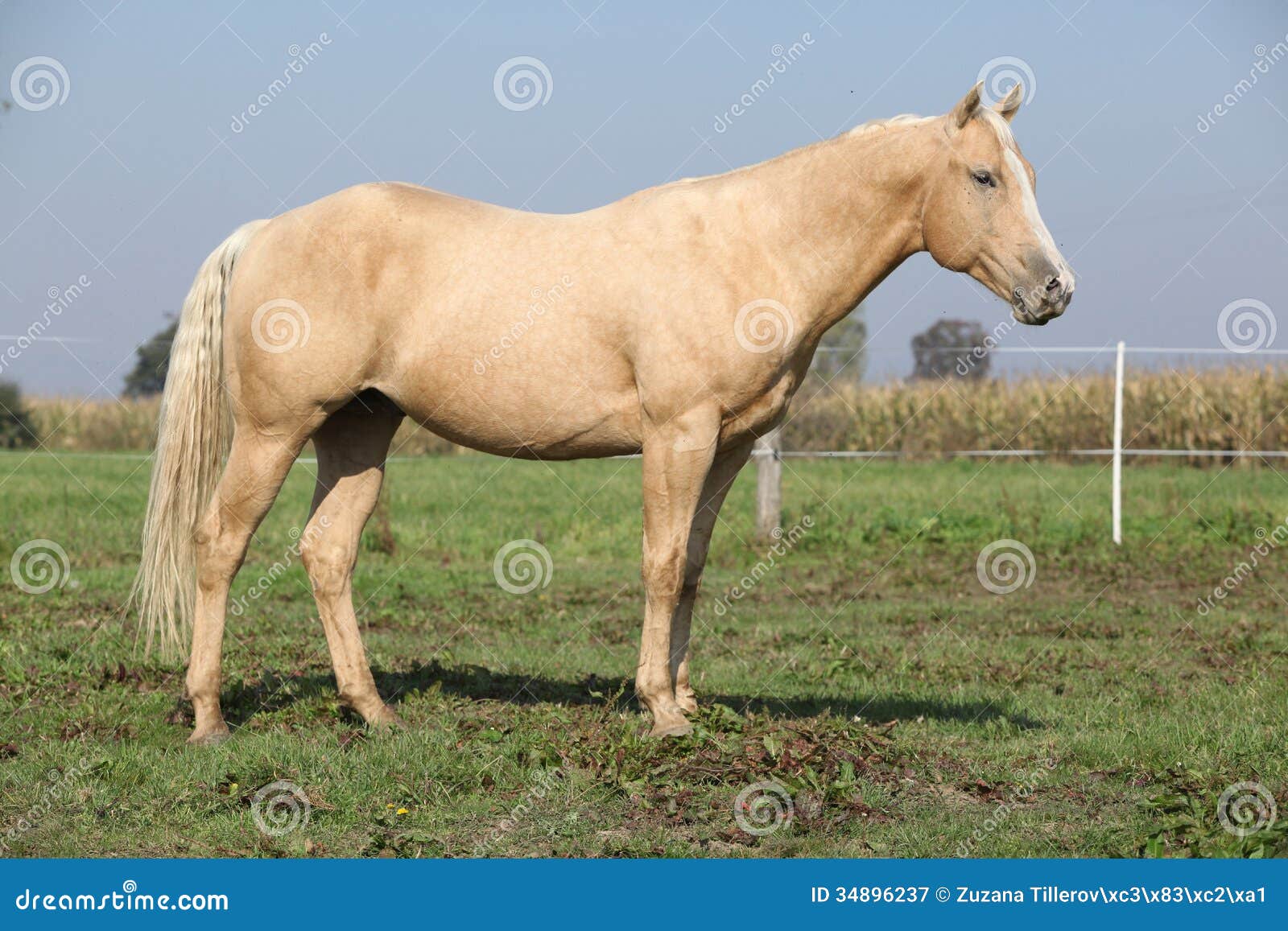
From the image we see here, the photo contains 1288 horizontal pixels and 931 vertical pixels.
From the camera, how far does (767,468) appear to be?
12.2 meters

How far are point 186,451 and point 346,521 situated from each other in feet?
2.67

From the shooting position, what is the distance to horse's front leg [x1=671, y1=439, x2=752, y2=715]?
17.8 ft

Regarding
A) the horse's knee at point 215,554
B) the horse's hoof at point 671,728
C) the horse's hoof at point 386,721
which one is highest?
the horse's knee at point 215,554

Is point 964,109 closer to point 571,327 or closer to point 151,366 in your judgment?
point 571,327

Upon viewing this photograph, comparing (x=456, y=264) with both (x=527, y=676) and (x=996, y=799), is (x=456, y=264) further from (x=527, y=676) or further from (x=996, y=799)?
(x=996, y=799)

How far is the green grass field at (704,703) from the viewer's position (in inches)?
164

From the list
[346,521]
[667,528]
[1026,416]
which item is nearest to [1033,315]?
[667,528]

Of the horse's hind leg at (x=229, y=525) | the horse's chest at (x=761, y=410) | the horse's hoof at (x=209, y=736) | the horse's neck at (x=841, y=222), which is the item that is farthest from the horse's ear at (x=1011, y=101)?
the horse's hoof at (x=209, y=736)

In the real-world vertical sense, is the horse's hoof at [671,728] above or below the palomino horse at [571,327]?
below

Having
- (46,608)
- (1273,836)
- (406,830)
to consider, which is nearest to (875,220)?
(1273,836)

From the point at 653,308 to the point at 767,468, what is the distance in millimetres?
7447

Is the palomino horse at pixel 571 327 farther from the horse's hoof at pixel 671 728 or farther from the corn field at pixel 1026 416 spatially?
the corn field at pixel 1026 416

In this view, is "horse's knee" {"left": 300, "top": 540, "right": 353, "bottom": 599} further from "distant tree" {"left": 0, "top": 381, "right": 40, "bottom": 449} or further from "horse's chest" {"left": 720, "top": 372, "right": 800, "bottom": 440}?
"distant tree" {"left": 0, "top": 381, "right": 40, "bottom": 449}

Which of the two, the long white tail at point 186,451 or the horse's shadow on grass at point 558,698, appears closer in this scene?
the long white tail at point 186,451
